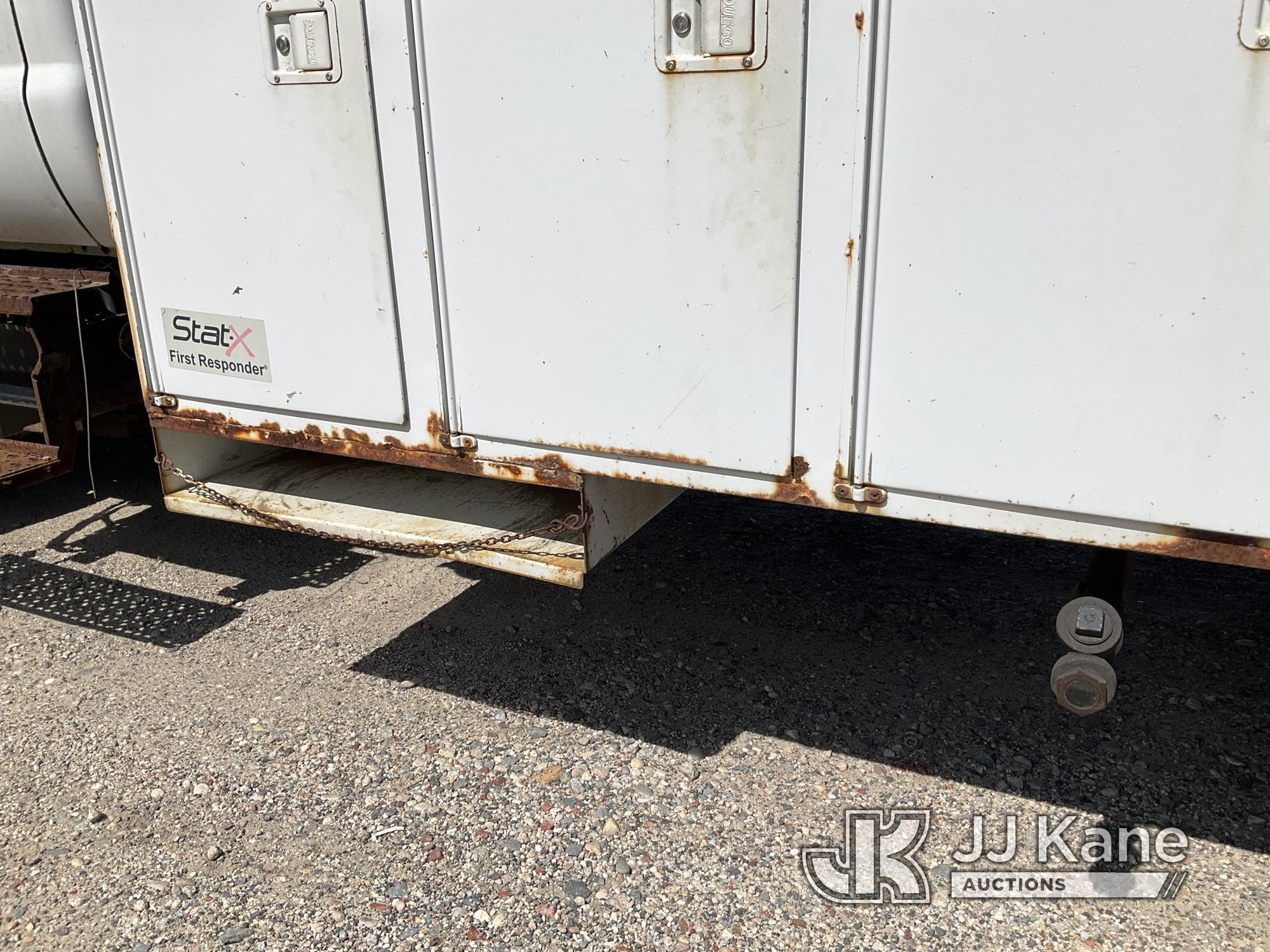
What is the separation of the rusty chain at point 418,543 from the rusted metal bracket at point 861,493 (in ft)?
2.21

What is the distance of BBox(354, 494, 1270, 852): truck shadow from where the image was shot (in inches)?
111

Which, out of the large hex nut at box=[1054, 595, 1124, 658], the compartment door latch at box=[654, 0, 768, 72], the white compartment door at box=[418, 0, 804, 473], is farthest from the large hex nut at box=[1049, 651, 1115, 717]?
the compartment door latch at box=[654, 0, 768, 72]

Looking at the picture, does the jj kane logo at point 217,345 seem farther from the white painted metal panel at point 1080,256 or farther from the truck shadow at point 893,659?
the white painted metal panel at point 1080,256

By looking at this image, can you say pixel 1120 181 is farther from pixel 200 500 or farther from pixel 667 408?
pixel 200 500

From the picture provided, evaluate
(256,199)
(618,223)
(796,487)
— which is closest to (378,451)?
(256,199)

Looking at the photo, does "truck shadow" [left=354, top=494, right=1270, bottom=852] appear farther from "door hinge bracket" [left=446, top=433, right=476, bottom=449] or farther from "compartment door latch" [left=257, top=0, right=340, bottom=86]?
"compartment door latch" [left=257, top=0, right=340, bottom=86]

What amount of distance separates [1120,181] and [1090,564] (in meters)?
1.00

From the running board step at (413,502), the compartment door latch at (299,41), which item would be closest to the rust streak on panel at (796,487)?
the running board step at (413,502)

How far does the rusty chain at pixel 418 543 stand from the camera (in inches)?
108

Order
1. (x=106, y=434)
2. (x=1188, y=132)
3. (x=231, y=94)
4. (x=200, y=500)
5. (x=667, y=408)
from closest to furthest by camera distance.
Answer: (x=1188, y=132)
(x=667, y=408)
(x=231, y=94)
(x=200, y=500)
(x=106, y=434)

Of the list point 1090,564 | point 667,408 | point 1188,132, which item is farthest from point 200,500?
point 1188,132

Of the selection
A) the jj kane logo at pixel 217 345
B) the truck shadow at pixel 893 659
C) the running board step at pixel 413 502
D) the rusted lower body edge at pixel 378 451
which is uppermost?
the jj kane logo at pixel 217 345

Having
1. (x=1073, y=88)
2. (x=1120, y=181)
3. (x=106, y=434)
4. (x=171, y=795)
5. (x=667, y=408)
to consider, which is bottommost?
(x=171, y=795)

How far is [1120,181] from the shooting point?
188 cm
